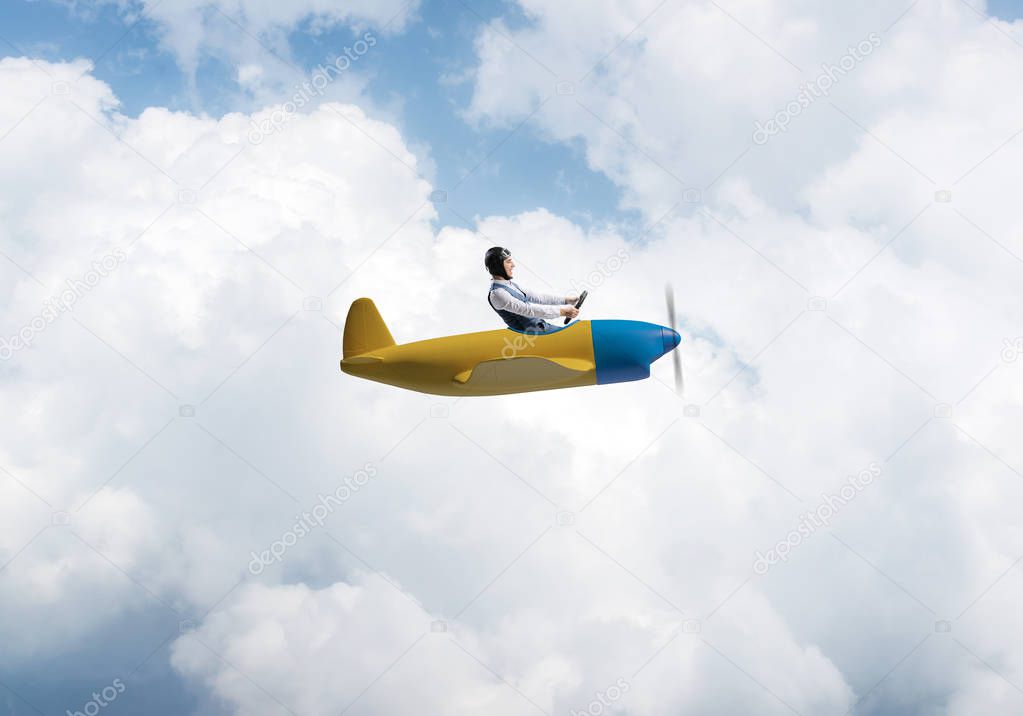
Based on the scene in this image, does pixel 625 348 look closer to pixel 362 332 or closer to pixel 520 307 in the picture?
pixel 520 307

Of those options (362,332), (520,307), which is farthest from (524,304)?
(362,332)

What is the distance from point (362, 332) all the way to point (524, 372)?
3276mm

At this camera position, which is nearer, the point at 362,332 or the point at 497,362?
the point at 497,362

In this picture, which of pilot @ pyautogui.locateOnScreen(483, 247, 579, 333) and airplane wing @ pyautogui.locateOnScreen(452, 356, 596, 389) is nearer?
airplane wing @ pyautogui.locateOnScreen(452, 356, 596, 389)

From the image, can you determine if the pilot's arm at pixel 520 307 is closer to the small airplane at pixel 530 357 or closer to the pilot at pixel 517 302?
the pilot at pixel 517 302

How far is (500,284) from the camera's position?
1947 cm

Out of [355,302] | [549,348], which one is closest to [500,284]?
[549,348]

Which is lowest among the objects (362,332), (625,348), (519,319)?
(362,332)

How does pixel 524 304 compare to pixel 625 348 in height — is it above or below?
below

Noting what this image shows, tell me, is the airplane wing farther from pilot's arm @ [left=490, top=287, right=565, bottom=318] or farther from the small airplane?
pilot's arm @ [left=490, top=287, right=565, bottom=318]

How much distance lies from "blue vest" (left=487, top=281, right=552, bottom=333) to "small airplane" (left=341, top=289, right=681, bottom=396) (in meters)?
0.12

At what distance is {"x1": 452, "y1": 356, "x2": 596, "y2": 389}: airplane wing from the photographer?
745 inches

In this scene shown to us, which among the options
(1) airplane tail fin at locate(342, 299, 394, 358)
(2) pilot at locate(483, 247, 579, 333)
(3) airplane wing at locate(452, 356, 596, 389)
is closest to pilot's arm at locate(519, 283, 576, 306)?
(2) pilot at locate(483, 247, 579, 333)

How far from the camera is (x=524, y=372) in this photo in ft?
62.5
